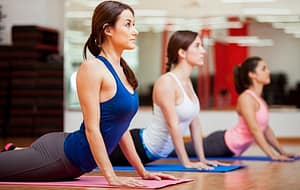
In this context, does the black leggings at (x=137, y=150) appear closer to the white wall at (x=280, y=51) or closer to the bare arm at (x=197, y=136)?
the bare arm at (x=197, y=136)

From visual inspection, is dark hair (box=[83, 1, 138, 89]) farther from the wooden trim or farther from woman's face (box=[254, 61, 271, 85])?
the wooden trim

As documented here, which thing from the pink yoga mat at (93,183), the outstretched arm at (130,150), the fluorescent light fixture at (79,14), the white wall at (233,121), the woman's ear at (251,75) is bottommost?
the white wall at (233,121)

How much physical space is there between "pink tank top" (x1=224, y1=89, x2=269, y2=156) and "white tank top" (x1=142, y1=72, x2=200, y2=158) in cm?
95

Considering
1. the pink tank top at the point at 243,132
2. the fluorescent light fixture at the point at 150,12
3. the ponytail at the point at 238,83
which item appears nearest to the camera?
the pink tank top at the point at 243,132

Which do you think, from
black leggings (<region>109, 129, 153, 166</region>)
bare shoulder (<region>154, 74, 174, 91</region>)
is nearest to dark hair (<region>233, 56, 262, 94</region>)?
bare shoulder (<region>154, 74, 174, 91</region>)

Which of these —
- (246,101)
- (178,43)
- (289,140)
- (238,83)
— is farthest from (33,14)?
(178,43)

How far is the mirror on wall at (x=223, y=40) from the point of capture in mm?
8211

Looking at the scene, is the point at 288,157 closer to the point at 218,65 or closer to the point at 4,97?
the point at 218,65

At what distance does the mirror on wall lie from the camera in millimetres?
8211

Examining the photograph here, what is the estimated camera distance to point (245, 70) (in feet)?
16.5

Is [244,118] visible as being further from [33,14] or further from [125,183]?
[33,14]

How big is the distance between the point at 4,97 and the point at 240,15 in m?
3.45

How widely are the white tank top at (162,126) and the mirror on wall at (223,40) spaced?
4310mm

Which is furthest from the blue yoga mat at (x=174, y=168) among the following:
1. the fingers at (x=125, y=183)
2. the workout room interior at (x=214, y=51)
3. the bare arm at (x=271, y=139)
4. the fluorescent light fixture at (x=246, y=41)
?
the fluorescent light fixture at (x=246, y=41)
